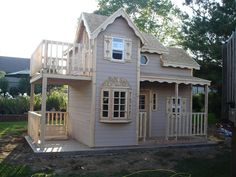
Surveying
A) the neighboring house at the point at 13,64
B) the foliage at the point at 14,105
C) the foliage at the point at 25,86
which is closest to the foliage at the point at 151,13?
the foliage at the point at 25,86

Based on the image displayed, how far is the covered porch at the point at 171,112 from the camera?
516 inches

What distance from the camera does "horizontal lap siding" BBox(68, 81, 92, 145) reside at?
11969 mm

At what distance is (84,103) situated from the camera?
1241 cm

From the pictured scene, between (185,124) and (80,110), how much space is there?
4977mm

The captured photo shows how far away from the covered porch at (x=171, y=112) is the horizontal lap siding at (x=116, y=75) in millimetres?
776

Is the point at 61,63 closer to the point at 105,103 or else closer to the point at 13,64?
the point at 105,103

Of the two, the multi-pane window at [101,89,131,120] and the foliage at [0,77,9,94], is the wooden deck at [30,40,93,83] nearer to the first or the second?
the multi-pane window at [101,89,131,120]

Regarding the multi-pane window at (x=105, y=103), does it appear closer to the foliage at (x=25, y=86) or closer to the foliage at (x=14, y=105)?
the foliage at (x=14, y=105)

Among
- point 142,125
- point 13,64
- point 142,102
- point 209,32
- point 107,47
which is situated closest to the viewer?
point 107,47

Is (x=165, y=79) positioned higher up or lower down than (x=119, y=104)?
higher up

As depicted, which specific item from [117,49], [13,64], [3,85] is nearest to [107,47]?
[117,49]

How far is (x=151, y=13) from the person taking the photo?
116 ft

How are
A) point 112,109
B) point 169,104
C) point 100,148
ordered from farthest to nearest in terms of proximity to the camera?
point 169,104, point 112,109, point 100,148

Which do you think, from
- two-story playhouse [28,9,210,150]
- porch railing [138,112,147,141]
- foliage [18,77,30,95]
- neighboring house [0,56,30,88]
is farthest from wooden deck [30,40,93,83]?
neighboring house [0,56,30,88]
